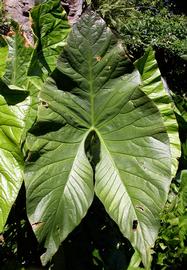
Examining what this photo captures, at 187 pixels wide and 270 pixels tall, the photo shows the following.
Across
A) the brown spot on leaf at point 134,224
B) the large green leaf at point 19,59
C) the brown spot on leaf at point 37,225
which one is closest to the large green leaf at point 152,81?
the large green leaf at point 19,59

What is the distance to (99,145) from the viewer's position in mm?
1473

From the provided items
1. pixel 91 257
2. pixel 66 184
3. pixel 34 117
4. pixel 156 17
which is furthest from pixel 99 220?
pixel 156 17

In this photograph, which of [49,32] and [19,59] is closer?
[19,59]

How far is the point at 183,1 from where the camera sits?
746cm

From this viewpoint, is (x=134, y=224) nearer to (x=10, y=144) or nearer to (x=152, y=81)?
(x=10, y=144)

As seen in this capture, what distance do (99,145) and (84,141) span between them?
5 centimetres

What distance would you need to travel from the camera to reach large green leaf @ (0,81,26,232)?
1231mm

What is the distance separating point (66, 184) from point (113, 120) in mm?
245

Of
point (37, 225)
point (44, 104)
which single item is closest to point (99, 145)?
point (44, 104)

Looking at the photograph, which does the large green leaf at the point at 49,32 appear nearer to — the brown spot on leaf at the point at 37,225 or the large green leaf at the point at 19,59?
the large green leaf at the point at 19,59

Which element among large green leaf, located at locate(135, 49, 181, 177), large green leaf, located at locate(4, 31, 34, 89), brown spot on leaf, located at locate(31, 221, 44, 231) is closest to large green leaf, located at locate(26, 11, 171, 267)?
brown spot on leaf, located at locate(31, 221, 44, 231)

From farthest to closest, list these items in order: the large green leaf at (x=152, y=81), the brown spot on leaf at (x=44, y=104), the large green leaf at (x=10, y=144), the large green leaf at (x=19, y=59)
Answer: the large green leaf at (x=152, y=81), the large green leaf at (x=19, y=59), the brown spot on leaf at (x=44, y=104), the large green leaf at (x=10, y=144)

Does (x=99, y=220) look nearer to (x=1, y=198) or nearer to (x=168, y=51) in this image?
(x=1, y=198)

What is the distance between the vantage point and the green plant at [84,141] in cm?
127
